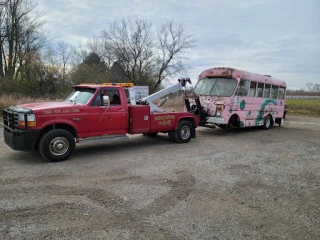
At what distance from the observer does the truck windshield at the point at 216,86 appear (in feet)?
40.4

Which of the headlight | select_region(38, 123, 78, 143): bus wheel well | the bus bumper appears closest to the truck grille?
the headlight

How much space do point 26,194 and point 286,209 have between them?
4.56 m

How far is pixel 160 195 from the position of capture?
5.10m

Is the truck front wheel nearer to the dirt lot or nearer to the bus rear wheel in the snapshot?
the dirt lot

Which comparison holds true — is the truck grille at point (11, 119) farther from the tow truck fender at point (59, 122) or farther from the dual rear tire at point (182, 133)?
the dual rear tire at point (182, 133)

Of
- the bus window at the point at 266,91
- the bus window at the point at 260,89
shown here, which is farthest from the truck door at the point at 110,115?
the bus window at the point at 266,91

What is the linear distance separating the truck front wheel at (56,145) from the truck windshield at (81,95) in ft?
3.81

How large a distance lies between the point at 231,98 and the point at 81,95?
21.6 ft

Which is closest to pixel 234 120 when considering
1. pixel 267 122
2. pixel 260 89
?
pixel 260 89

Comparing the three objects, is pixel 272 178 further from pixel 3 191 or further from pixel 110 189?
pixel 3 191

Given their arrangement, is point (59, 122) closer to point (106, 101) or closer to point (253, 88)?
point (106, 101)

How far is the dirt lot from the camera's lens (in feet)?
12.6

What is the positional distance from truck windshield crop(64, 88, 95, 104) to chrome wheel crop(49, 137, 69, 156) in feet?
4.25

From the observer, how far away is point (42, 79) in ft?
78.3
